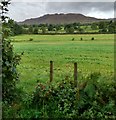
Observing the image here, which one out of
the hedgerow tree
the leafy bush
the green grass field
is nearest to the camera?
the leafy bush

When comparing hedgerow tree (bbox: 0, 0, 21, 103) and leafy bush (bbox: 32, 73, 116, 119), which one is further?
hedgerow tree (bbox: 0, 0, 21, 103)

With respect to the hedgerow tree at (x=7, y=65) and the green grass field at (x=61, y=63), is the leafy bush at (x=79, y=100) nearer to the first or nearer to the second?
the hedgerow tree at (x=7, y=65)

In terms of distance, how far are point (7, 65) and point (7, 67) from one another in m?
0.09

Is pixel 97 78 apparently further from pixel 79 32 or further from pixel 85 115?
pixel 79 32

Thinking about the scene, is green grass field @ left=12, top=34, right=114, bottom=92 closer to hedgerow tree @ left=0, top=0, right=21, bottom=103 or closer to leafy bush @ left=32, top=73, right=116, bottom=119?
hedgerow tree @ left=0, top=0, right=21, bottom=103

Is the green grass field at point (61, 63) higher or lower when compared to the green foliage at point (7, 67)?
lower

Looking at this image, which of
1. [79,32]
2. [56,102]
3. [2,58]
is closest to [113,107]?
[56,102]

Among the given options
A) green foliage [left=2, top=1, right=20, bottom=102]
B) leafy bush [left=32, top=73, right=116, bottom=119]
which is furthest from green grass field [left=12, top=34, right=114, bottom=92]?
leafy bush [left=32, top=73, right=116, bottom=119]

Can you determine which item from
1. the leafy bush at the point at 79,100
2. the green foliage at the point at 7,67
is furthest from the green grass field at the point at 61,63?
the leafy bush at the point at 79,100

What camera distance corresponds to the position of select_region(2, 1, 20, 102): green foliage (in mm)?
11766

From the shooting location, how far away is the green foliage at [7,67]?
11766 millimetres

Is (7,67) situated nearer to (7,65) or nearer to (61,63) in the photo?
(7,65)

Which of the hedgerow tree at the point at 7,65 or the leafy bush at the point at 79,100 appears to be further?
the hedgerow tree at the point at 7,65

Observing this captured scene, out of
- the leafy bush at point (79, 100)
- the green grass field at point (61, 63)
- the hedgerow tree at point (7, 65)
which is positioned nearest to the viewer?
the leafy bush at point (79, 100)
